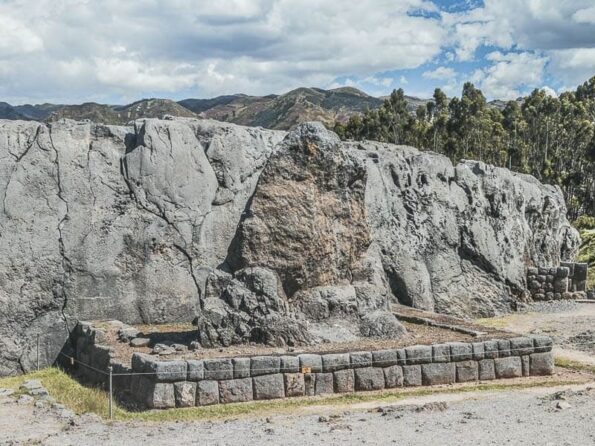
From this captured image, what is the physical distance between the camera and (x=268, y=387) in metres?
13.9

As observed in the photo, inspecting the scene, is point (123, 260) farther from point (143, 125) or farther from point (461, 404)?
point (461, 404)

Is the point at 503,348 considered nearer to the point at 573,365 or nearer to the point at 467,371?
the point at 467,371

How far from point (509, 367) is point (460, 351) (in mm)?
1170

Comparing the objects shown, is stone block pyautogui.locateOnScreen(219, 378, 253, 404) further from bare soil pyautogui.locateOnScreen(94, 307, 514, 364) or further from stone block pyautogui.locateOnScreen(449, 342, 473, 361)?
stone block pyautogui.locateOnScreen(449, 342, 473, 361)

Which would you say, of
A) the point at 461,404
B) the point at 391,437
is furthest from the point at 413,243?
the point at 391,437

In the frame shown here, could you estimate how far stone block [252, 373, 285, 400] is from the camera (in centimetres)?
1381

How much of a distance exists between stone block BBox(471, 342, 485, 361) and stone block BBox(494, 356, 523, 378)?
37cm

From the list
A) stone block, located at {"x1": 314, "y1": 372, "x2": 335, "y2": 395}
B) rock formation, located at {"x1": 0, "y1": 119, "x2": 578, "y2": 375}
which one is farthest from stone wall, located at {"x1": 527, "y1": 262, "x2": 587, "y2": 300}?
stone block, located at {"x1": 314, "y1": 372, "x2": 335, "y2": 395}

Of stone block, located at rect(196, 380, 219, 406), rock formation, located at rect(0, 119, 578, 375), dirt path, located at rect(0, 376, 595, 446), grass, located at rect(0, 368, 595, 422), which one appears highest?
rock formation, located at rect(0, 119, 578, 375)

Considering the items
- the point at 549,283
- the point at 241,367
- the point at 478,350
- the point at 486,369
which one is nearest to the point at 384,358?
the point at 478,350

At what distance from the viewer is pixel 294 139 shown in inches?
678

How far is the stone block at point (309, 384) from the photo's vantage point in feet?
46.5

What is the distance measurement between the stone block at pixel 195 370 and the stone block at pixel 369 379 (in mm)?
2847

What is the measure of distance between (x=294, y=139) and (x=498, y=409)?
7019mm
